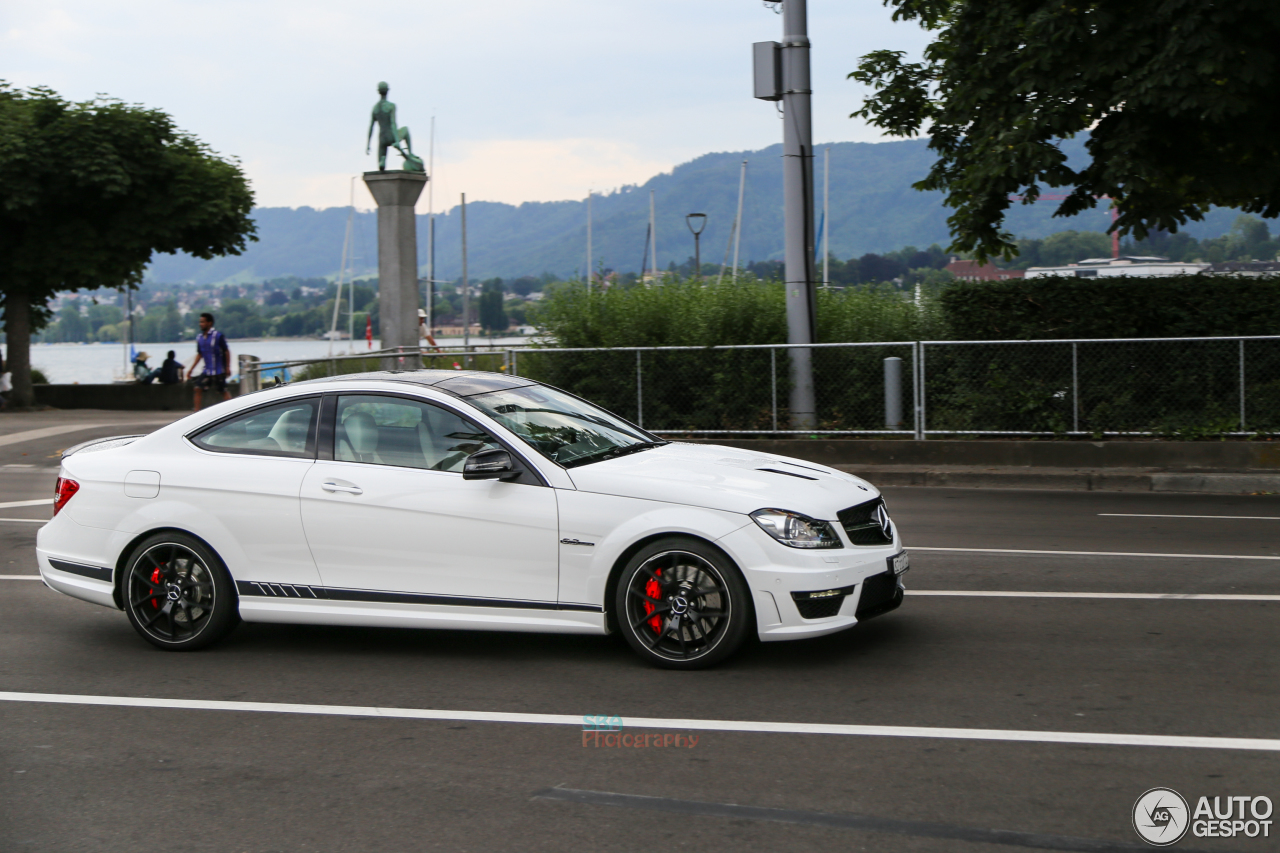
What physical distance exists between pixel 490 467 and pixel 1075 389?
969 cm

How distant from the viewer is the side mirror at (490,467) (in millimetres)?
6121

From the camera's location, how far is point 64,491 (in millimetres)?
6969

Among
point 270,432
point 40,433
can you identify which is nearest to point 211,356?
point 40,433

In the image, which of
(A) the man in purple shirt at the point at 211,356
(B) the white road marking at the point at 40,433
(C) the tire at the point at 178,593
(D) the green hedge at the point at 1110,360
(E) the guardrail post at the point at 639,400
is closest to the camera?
(C) the tire at the point at 178,593

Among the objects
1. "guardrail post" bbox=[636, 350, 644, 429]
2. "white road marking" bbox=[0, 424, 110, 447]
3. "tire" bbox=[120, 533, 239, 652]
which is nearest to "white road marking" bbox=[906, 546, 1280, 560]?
"tire" bbox=[120, 533, 239, 652]

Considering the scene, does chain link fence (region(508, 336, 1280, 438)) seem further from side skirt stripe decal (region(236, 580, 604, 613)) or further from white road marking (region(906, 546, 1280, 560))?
side skirt stripe decal (region(236, 580, 604, 613))

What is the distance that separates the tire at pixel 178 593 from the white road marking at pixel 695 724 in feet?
2.60

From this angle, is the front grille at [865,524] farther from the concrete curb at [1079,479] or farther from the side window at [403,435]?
the concrete curb at [1079,479]

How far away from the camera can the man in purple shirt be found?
1964 cm

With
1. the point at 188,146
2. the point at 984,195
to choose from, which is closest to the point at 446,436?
the point at 984,195

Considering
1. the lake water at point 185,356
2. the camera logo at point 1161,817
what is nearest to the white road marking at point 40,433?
the lake water at point 185,356

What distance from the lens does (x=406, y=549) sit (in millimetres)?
6289

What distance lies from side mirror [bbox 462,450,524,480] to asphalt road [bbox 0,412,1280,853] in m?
0.96

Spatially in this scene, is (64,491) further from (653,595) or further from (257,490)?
(653,595)
